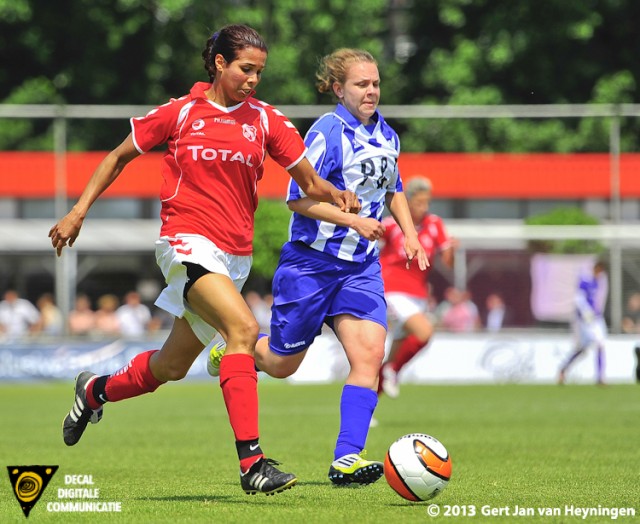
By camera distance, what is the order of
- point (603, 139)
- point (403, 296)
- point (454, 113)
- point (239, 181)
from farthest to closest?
point (603, 139)
point (454, 113)
point (403, 296)
point (239, 181)

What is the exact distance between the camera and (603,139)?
92.6 ft

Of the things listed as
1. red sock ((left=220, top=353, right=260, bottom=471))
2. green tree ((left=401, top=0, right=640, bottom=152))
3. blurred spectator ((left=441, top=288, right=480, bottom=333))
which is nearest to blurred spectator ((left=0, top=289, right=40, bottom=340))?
blurred spectator ((left=441, top=288, right=480, bottom=333))

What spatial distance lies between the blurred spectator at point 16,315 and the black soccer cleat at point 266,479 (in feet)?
61.4

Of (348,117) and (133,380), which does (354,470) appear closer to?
(133,380)

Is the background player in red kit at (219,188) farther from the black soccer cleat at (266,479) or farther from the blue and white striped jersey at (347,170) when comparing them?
the blue and white striped jersey at (347,170)

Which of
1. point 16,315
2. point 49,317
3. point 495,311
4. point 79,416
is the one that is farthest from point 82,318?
point 79,416

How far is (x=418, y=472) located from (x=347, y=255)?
1576 millimetres

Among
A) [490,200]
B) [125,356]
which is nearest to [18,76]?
[490,200]

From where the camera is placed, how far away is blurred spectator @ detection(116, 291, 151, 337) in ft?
79.6

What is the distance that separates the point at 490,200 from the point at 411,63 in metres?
8.50

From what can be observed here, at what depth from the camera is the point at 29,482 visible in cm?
607

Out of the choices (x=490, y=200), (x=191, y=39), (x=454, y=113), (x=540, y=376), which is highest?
(x=191, y=39)

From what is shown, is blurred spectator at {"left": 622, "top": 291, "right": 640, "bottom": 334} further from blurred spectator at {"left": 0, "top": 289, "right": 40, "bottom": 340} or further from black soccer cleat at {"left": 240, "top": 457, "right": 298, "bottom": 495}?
black soccer cleat at {"left": 240, "top": 457, "right": 298, "bottom": 495}

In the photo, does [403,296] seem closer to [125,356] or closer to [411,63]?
[125,356]
